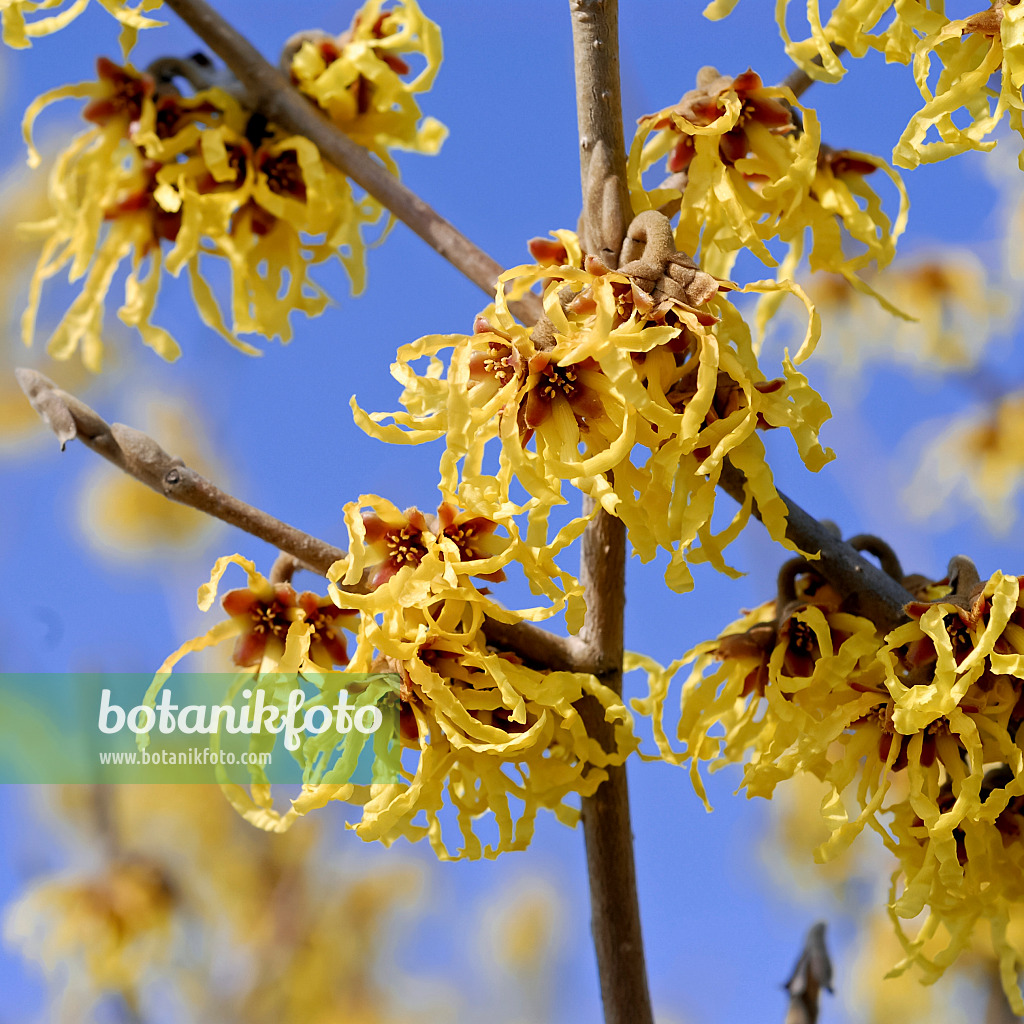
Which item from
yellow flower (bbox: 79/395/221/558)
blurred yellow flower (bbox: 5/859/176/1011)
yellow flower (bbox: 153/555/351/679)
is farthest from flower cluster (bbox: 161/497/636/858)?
yellow flower (bbox: 79/395/221/558)

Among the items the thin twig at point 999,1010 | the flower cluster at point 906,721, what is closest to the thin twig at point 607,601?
the flower cluster at point 906,721

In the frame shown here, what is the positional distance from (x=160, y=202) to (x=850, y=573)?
114 cm

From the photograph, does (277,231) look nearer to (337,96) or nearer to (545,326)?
(337,96)

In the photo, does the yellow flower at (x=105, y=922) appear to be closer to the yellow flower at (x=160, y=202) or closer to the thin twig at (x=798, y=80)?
the yellow flower at (x=160, y=202)

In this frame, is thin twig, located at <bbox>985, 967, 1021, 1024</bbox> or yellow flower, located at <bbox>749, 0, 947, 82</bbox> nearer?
yellow flower, located at <bbox>749, 0, 947, 82</bbox>

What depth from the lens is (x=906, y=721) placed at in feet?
4.03

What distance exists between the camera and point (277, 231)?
1886 millimetres

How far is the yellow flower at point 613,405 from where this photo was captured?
112cm

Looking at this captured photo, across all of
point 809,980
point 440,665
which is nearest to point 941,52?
point 440,665

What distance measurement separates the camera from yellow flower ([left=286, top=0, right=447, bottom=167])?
1822 mm

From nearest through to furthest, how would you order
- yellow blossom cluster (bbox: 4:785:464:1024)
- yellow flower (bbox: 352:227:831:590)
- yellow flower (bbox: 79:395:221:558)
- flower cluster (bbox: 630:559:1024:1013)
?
1. yellow flower (bbox: 352:227:831:590)
2. flower cluster (bbox: 630:559:1024:1013)
3. yellow blossom cluster (bbox: 4:785:464:1024)
4. yellow flower (bbox: 79:395:221:558)

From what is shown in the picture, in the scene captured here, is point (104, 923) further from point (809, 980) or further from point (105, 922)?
point (809, 980)

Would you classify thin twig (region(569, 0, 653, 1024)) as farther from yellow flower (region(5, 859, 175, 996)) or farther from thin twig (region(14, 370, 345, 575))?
yellow flower (region(5, 859, 175, 996))

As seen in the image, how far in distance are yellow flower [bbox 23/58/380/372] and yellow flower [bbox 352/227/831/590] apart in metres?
0.71
